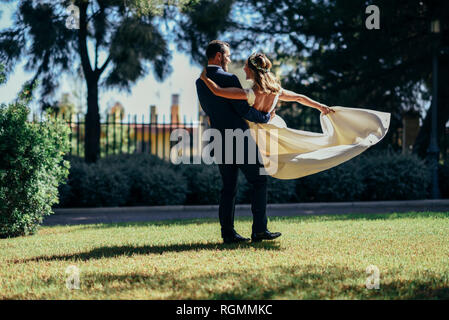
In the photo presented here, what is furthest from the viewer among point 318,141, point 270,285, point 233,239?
point 318,141

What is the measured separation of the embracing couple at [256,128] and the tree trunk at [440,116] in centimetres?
1046

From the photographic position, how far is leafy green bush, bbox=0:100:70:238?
743cm

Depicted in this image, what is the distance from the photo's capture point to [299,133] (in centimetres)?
627

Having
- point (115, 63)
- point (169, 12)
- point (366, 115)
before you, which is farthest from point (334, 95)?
point (366, 115)

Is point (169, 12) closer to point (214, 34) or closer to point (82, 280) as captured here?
point (214, 34)

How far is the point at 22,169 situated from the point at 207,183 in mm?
5490

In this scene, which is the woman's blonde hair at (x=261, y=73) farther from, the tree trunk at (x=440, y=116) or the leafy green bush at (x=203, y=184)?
the tree trunk at (x=440, y=116)

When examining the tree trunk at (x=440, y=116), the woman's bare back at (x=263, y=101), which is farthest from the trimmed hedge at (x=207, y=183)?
the woman's bare back at (x=263, y=101)

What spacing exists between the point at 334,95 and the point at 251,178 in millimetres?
9685

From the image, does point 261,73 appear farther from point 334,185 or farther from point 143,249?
point 334,185

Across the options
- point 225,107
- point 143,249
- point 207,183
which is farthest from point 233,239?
point 207,183

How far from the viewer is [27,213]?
7738 millimetres
